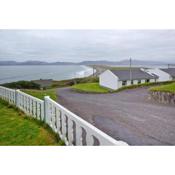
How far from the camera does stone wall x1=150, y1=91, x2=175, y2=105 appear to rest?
5997 mm

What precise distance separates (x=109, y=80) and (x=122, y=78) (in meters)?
0.69

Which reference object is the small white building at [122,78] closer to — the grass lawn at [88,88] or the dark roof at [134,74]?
the dark roof at [134,74]

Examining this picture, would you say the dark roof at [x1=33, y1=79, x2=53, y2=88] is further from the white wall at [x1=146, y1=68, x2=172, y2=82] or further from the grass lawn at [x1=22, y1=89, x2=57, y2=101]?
the white wall at [x1=146, y1=68, x2=172, y2=82]

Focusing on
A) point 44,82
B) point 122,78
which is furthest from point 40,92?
point 122,78

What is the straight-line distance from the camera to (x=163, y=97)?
20.9 ft

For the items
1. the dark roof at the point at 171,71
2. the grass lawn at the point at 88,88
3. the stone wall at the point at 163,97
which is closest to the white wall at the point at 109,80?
the grass lawn at the point at 88,88

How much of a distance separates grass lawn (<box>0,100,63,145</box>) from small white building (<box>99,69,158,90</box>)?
7.50 m

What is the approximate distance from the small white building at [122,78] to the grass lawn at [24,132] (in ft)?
24.6

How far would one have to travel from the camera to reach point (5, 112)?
3.79m

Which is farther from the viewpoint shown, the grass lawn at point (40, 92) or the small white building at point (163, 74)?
the small white building at point (163, 74)

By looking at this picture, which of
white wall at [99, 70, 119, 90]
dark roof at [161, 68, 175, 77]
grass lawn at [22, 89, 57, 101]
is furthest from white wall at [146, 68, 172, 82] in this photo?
grass lawn at [22, 89, 57, 101]

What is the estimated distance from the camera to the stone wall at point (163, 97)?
6.00 metres

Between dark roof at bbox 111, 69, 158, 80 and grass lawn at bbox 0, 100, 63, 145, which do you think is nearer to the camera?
grass lawn at bbox 0, 100, 63, 145
